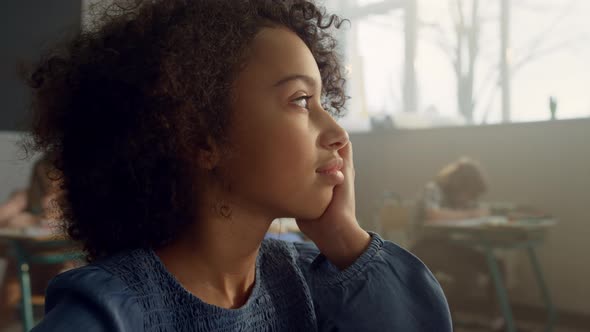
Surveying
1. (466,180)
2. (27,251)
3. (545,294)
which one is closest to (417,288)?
(27,251)

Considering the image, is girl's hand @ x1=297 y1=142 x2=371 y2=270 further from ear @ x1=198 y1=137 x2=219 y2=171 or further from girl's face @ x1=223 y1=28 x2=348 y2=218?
ear @ x1=198 y1=137 x2=219 y2=171

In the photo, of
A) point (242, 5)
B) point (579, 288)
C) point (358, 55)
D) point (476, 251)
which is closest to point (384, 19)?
point (358, 55)

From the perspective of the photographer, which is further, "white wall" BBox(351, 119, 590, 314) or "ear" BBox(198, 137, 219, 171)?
"white wall" BBox(351, 119, 590, 314)

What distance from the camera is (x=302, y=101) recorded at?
2.33 feet

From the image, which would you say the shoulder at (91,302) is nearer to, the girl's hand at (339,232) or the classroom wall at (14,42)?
the girl's hand at (339,232)

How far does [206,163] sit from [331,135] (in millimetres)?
166

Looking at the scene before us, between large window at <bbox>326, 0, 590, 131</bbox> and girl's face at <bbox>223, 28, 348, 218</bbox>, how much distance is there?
398cm

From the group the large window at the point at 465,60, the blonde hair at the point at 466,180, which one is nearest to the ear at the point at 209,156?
the blonde hair at the point at 466,180

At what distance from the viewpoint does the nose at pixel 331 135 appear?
27.8 inches

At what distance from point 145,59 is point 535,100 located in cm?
433

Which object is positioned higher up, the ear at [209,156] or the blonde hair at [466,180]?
the ear at [209,156]

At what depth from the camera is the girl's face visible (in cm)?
68

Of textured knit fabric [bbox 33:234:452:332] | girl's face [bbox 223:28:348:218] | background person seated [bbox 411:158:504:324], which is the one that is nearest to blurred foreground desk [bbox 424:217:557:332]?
background person seated [bbox 411:158:504:324]

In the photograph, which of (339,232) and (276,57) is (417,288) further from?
(276,57)
